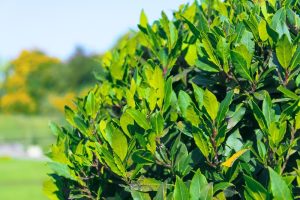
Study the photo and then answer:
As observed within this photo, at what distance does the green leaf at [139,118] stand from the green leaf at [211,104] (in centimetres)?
30

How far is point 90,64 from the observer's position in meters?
80.2

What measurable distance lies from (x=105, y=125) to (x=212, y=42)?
2.22 ft

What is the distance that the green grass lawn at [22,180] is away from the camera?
15031 mm

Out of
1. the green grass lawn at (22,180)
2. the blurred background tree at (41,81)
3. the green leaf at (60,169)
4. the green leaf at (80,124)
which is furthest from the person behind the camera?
the blurred background tree at (41,81)

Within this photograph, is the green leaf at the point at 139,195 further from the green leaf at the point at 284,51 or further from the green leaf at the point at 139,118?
the green leaf at the point at 284,51

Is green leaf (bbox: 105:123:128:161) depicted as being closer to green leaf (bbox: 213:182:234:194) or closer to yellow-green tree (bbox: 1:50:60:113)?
green leaf (bbox: 213:182:234:194)

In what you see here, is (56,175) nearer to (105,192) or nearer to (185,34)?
(105,192)

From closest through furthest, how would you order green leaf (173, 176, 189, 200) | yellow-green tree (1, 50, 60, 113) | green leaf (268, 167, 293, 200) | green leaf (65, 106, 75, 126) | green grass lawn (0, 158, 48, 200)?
green leaf (268, 167, 293, 200) < green leaf (173, 176, 189, 200) < green leaf (65, 106, 75, 126) < green grass lawn (0, 158, 48, 200) < yellow-green tree (1, 50, 60, 113)

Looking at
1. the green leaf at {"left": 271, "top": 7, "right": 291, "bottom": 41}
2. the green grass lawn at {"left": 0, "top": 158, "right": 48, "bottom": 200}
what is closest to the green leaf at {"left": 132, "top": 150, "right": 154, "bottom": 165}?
the green leaf at {"left": 271, "top": 7, "right": 291, "bottom": 41}

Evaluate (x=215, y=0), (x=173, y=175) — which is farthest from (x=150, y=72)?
(x=215, y=0)

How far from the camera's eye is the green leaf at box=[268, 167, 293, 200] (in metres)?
2.00

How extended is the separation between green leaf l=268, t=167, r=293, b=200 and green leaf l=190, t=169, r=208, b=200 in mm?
334

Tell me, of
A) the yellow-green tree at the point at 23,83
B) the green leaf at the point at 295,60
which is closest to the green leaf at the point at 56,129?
the green leaf at the point at 295,60

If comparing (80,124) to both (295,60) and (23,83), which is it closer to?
(295,60)
